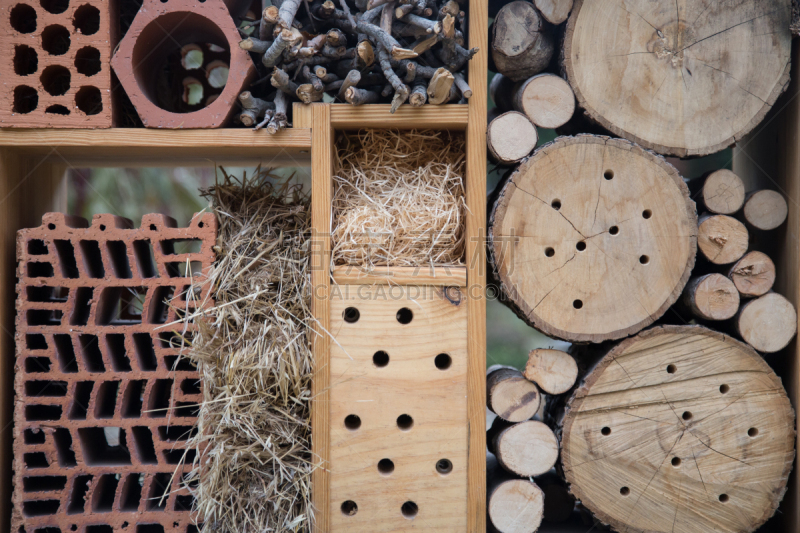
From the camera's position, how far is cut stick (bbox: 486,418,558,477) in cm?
121

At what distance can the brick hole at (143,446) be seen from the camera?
4.01 feet

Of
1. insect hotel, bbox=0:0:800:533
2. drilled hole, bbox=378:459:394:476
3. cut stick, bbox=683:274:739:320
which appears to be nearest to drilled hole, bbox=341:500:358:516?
insect hotel, bbox=0:0:800:533

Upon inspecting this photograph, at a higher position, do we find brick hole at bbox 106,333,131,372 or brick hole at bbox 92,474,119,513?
brick hole at bbox 106,333,131,372

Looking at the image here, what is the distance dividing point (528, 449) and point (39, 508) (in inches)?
54.1

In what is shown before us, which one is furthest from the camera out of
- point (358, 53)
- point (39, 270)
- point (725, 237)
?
point (39, 270)

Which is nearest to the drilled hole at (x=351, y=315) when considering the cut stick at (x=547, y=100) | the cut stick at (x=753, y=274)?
the cut stick at (x=547, y=100)

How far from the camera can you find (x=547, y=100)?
3.89 feet

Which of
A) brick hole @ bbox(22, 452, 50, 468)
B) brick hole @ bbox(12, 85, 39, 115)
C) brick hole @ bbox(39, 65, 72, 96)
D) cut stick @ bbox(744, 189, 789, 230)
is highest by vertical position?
brick hole @ bbox(39, 65, 72, 96)

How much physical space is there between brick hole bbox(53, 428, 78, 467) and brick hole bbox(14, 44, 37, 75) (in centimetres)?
96

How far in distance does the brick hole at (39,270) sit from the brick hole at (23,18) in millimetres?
628

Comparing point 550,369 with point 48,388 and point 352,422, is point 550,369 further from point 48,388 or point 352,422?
point 48,388

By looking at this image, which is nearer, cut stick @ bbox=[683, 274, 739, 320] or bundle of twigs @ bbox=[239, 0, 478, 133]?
bundle of twigs @ bbox=[239, 0, 478, 133]

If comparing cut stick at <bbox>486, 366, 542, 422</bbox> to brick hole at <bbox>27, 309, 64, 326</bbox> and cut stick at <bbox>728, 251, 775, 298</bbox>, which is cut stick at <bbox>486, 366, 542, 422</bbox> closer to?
cut stick at <bbox>728, 251, 775, 298</bbox>

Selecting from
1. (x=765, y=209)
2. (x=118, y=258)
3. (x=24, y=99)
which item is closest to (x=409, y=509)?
(x=118, y=258)
